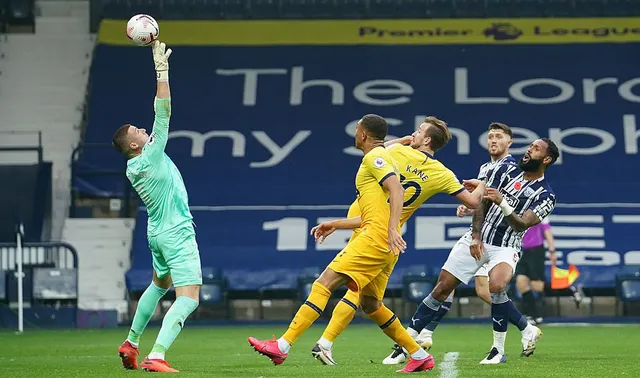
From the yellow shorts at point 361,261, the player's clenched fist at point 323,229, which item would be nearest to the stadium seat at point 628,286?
the player's clenched fist at point 323,229

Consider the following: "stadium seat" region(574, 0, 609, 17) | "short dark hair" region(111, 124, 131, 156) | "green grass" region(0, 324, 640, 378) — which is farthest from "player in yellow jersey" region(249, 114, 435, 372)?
"stadium seat" region(574, 0, 609, 17)

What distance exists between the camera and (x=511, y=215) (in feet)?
40.1

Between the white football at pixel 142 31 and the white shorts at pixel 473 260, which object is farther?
the white shorts at pixel 473 260

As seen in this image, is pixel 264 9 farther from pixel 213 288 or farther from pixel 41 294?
pixel 41 294

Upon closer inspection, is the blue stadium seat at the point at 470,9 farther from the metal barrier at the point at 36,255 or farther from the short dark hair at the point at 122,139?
the short dark hair at the point at 122,139

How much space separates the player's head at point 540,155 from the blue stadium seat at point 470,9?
1683 cm

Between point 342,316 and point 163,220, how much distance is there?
170 centimetres

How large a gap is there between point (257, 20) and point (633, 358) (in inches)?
693

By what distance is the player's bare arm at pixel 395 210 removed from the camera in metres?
10.2

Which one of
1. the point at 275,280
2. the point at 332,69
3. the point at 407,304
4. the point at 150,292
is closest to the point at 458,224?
the point at 407,304

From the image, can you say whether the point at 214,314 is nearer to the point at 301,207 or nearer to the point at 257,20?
the point at 301,207

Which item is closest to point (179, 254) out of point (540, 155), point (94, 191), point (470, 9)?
point (540, 155)

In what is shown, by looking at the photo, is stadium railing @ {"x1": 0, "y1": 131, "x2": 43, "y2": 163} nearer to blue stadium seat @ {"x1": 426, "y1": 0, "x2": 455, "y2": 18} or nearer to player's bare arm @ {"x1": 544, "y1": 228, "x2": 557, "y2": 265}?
A: blue stadium seat @ {"x1": 426, "y1": 0, "x2": 455, "y2": 18}

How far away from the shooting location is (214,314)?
77.2ft
